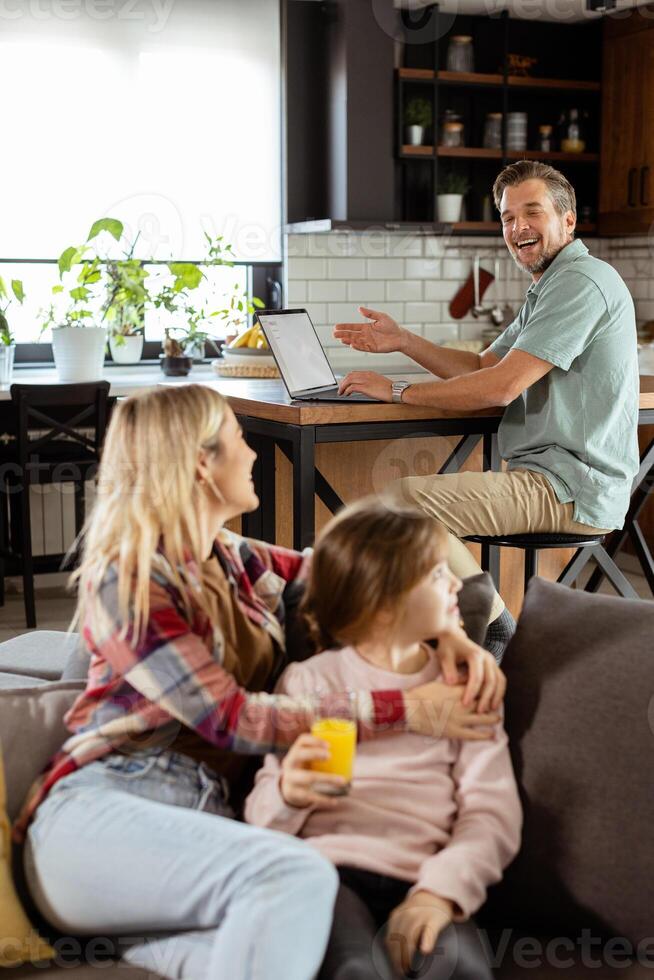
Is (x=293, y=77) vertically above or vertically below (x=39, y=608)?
above

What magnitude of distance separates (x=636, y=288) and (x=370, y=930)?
521cm

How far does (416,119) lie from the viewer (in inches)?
220

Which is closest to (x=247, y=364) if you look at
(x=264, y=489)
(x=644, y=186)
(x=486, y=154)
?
(x=264, y=489)

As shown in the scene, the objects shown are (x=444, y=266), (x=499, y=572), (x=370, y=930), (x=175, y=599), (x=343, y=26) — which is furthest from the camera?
(x=444, y=266)

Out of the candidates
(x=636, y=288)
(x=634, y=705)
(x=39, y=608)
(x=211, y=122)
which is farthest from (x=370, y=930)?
(x=636, y=288)

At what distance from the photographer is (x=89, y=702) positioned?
4.89ft

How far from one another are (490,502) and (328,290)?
302cm

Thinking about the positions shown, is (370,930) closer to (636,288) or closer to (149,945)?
(149,945)

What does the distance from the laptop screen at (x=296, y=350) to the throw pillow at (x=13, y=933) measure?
5.85 feet

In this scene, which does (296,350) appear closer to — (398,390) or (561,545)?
(398,390)

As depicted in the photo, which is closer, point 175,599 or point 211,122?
point 175,599

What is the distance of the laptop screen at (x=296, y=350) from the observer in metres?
3.00

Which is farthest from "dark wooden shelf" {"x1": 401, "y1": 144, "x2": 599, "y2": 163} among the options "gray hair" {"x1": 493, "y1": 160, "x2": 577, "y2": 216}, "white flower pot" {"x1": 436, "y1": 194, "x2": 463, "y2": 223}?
"gray hair" {"x1": 493, "y1": 160, "x2": 577, "y2": 216}

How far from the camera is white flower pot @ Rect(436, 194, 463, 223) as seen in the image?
18.7 feet
